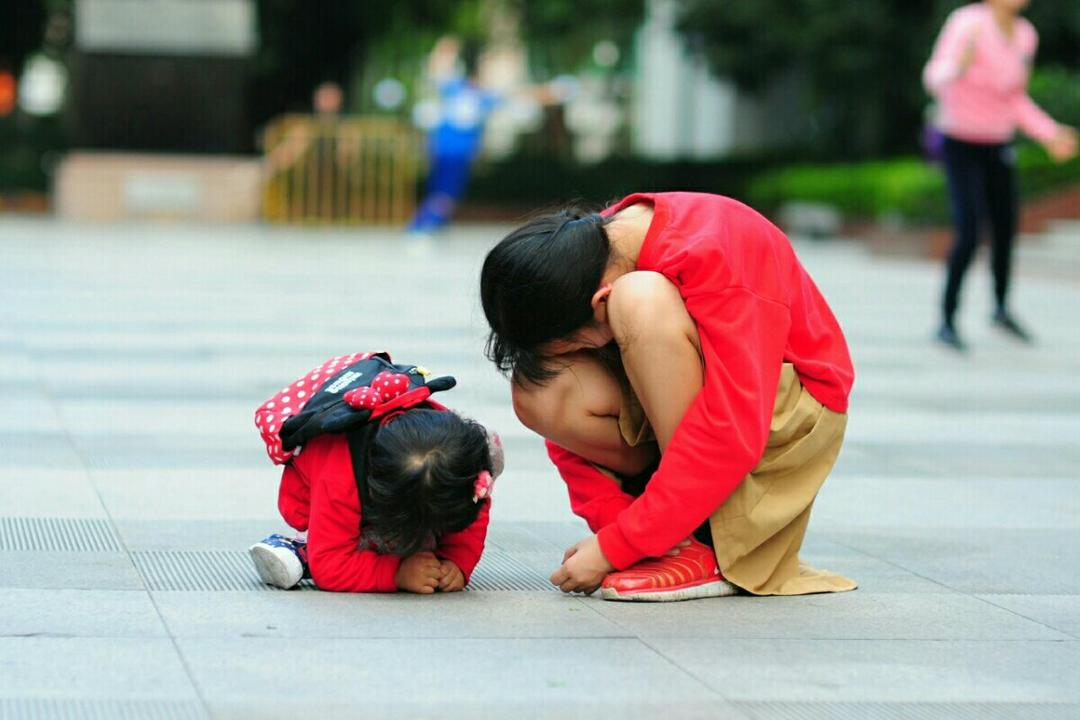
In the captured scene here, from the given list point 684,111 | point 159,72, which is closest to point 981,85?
point 159,72

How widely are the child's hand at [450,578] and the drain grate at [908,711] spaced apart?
0.91 meters

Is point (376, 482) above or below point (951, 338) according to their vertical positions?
above

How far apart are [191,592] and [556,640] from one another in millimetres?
766

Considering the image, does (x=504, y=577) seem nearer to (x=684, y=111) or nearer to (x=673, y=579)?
(x=673, y=579)

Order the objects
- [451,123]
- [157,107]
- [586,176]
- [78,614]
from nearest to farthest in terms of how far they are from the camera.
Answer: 1. [78,614]
2. [451,123]
3. [157,107]
4. [586,176]

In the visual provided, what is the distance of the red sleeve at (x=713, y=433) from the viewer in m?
3.34

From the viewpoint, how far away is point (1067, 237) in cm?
1694

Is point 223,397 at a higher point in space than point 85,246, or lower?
higher

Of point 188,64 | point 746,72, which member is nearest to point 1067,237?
point 746,72

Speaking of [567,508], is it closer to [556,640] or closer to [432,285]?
[556,640]

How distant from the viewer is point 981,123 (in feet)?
27.5

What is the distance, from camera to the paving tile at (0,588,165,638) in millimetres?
3045

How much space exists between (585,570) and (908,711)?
34.9 inches

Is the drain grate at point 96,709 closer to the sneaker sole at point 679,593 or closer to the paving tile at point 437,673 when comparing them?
the paving tile at point 437,673
